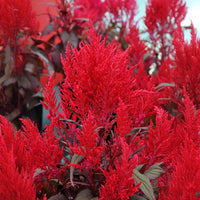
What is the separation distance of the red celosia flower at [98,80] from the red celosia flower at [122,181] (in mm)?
99

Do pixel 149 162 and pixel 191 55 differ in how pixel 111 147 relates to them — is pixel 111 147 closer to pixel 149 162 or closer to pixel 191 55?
pixel 149 162

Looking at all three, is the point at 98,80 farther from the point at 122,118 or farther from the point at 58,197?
the point at 58,197

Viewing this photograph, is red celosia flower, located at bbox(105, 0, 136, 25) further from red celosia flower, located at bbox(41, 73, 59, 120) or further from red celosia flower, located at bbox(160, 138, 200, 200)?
red celosia flower, located at bbox(160, 138, 200, 200)

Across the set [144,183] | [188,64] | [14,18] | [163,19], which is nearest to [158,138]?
[144,183]

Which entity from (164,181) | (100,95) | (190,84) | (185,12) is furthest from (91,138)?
Answer: (185,12)

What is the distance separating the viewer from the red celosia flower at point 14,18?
47.9 inches

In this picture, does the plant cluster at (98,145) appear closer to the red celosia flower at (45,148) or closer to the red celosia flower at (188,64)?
the red celosia flower at (45,148)

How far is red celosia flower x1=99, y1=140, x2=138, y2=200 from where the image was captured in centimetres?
39

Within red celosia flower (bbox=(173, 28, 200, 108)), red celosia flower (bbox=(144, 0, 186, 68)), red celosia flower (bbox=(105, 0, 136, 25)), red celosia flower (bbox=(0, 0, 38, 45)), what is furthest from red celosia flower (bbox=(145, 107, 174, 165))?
red celosia flower (bbox=(105, 0, 136, 25))

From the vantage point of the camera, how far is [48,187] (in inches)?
20.0

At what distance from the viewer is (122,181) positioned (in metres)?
0.41

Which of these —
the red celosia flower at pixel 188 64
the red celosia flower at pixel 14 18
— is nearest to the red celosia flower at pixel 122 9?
the red celosia flower at pixel 14 18

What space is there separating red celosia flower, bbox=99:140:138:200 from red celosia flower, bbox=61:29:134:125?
99 millimetres

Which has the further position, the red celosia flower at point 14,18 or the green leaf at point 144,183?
the red celosia flower at point 14,18
